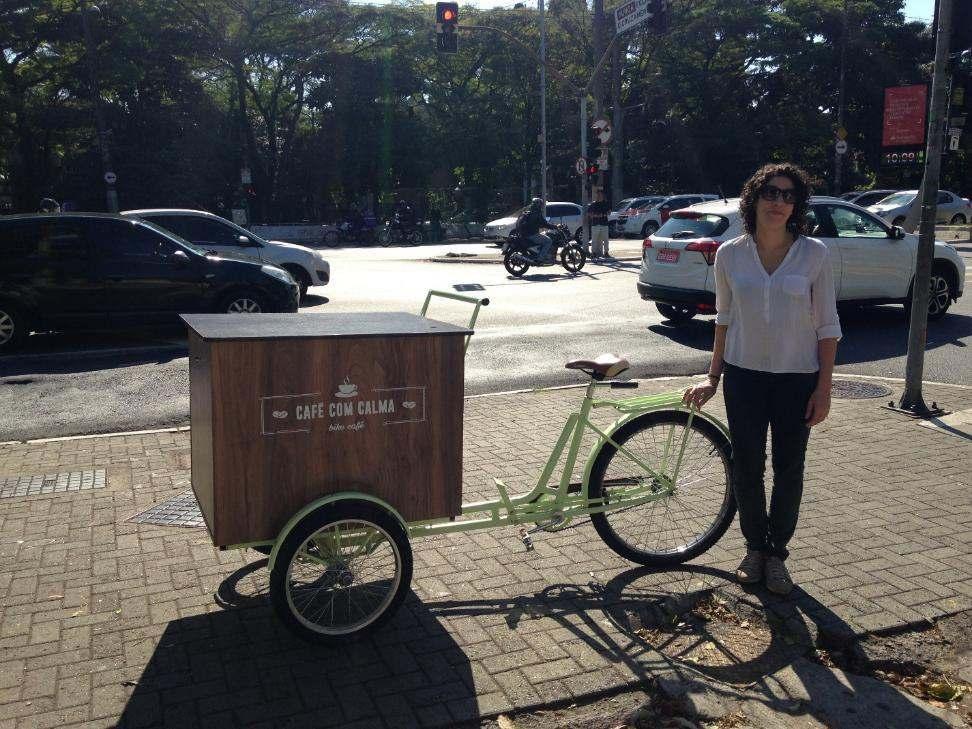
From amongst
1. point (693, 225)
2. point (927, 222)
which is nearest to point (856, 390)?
point (927, 222)

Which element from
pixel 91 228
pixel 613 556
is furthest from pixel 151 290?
pixel 613 556

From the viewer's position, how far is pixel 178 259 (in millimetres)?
11102

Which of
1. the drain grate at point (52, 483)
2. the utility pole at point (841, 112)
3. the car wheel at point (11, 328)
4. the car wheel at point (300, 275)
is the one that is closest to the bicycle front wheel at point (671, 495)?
the drain grate at point (52, 483)

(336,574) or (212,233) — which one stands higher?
(212,233)

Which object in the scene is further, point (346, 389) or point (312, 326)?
point (312, 326)

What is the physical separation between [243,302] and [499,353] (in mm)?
3245

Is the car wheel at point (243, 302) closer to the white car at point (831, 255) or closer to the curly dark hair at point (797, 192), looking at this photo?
the white car at point (831, 255)

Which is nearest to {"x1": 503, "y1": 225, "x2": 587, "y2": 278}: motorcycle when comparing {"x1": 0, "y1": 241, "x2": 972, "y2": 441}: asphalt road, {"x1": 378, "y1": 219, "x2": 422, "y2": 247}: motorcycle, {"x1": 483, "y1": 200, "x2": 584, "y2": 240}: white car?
{"x1": 0, "y1": 241, "x2": 972, "y2": 441}: asphalt road

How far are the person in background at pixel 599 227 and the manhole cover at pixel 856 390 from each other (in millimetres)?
15795

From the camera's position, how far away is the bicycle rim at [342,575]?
12.4ft

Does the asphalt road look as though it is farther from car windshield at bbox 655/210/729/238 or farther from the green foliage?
the green foliage

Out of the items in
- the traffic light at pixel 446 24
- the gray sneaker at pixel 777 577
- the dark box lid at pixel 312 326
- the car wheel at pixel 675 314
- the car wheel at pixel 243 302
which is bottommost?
the gray sneaker at pixel 777 577

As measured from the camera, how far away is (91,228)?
1089cm

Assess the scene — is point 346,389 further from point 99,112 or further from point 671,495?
point 99,112
